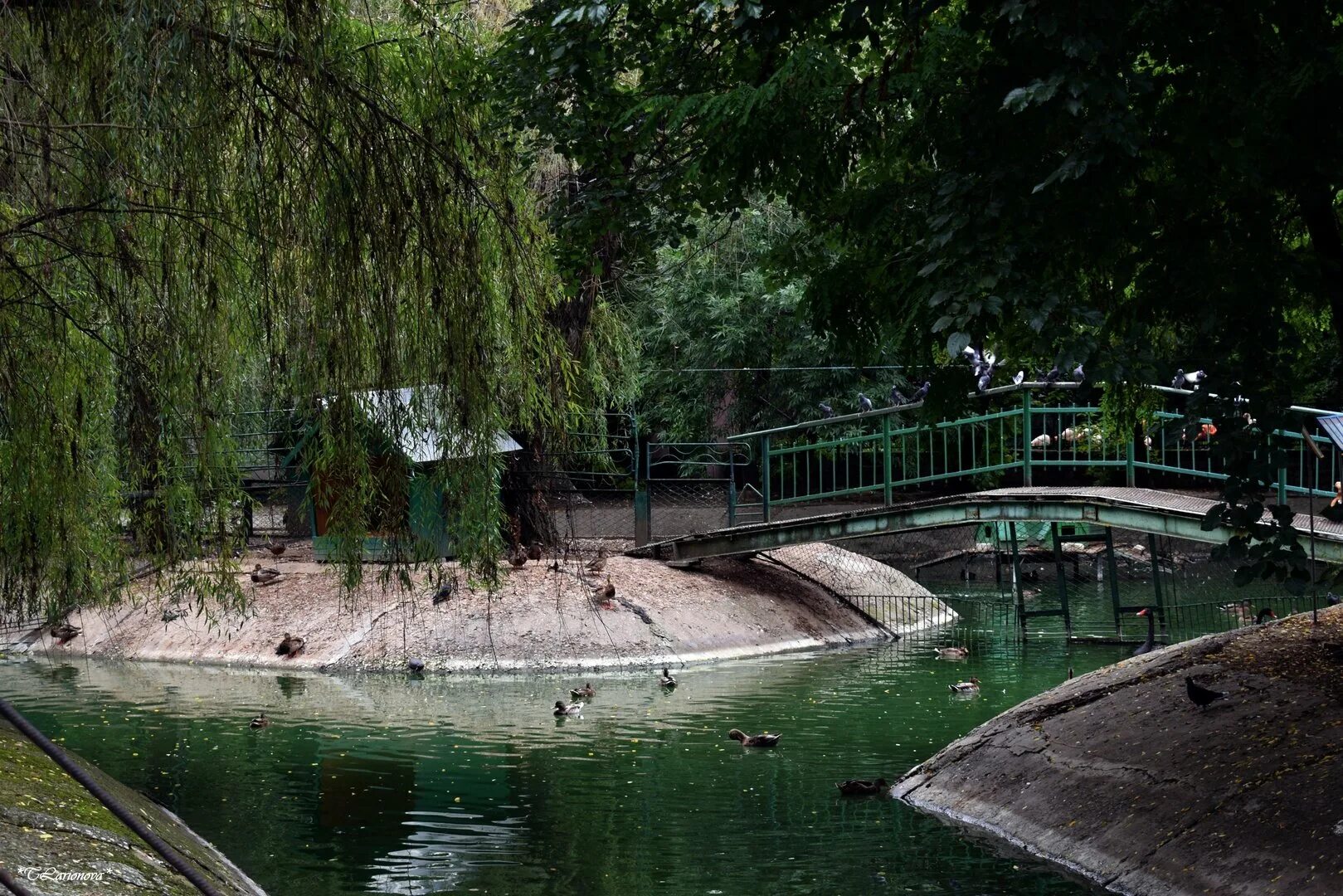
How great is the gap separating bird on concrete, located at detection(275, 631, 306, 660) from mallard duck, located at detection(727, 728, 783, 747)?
7.15 m

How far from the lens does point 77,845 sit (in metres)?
6.77

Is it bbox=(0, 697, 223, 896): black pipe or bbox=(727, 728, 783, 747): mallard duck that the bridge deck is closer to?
bbox=(727, 728, 783, 747): mallard duck

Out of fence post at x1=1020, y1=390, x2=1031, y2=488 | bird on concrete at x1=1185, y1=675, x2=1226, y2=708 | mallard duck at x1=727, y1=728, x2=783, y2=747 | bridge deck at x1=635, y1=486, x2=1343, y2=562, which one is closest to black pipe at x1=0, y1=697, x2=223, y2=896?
bird on concrete at x1=1185, y1=675, x2=1226, y2=708

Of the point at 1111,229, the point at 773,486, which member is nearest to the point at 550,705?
the point at 1111,229

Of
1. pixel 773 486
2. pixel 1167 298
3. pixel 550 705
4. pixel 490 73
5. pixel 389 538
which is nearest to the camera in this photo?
pixel 389 538

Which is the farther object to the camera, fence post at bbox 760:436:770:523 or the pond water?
fence post at bbox 760:436:770:523

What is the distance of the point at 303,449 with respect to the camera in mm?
6977

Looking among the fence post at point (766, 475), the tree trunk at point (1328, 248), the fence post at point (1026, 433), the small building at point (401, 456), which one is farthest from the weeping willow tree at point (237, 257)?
the fence post at point (766, 475)

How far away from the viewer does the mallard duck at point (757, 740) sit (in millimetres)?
12898

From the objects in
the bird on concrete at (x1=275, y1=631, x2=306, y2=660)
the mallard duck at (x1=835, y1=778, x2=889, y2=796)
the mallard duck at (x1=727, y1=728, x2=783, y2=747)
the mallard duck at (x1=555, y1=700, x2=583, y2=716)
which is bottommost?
the mallard duck at (x1=835, y1=778, x2=889, y2=796)

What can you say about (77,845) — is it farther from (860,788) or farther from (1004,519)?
(1004,519)

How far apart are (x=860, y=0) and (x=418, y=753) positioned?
8.35 m

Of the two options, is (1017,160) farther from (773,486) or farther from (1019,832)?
(773,486)

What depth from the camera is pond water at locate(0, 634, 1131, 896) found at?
912cm
